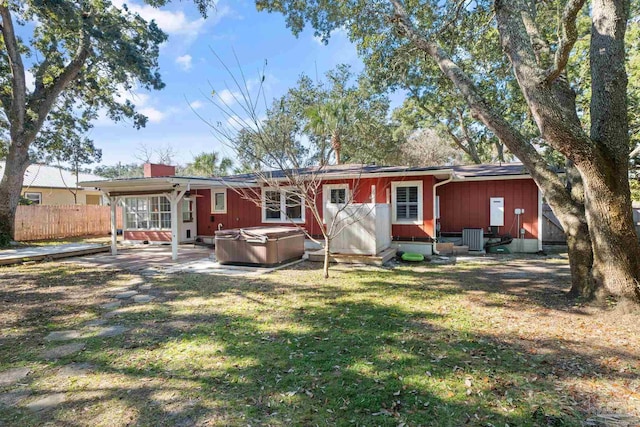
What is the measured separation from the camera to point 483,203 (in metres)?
11.3

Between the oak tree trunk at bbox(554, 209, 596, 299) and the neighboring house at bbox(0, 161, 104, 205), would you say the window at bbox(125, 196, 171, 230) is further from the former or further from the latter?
the oak tree trunk at bbox(554, 209, 596, 299)

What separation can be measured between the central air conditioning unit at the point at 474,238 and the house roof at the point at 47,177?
2285 centimetres

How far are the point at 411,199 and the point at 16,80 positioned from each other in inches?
570

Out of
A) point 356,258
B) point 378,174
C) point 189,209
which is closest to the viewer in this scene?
point 356,258

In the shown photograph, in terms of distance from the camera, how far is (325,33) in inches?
370

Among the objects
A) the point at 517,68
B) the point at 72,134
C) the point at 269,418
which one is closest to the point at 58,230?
the point at 72,134

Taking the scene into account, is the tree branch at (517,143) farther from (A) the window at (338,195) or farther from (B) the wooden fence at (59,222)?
(B) the wooden fence at (59,222)

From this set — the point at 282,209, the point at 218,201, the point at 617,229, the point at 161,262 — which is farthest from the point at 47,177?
the point at 617,229

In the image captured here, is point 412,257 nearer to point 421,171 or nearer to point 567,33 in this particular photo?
point 421,171

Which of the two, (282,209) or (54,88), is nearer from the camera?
(282,209)

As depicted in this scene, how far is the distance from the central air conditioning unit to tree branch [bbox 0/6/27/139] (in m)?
16.1

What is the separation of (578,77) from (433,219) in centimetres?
835

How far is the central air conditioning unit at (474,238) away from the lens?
10.8 metres

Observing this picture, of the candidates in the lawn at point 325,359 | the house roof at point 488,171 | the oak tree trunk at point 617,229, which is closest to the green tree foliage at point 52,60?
the lawn at point 325,359
